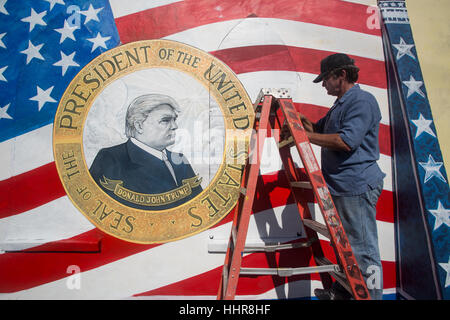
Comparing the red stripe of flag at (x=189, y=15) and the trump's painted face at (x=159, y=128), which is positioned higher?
the red stripe of flag at (x=189, y=15)

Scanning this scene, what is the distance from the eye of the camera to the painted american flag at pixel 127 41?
232cm

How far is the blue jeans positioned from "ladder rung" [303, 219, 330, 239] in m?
0.21

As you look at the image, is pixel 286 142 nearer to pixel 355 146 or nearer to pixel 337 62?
pixel 355 146

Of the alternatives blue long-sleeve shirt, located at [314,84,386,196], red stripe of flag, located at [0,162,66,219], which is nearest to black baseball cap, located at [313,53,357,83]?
blue long-sleeve shirt, located at [314,84,386,196]

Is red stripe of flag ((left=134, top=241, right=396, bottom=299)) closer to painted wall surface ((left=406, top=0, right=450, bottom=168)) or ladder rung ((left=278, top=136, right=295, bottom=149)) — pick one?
ladder rung ((left=278, top=136, right=295, bottom=149))

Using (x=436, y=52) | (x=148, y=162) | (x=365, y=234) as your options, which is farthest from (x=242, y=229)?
(x=436, y=52)

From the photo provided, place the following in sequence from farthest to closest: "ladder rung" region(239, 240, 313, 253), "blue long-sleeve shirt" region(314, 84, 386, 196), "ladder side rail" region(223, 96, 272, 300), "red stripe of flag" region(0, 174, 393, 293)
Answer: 1. "red stripe of flag" region(0, 174, 393, 293)
2. "ladder rung" region(239, 240, 313, 253)
3. "blue long-sleeve shirt" region(314, 84, 386, 196)
4. "ladder side rail" region(223, 96, 272, 300)

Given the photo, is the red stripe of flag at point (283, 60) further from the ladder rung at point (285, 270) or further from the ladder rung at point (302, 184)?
the ladder rung at point (285, 270)

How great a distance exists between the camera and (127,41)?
241 centimetres

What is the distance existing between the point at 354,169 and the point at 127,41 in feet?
7.81

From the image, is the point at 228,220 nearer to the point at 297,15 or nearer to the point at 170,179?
the point at 170,179

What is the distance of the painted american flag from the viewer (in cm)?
232

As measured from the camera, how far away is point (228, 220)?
7.72 ft

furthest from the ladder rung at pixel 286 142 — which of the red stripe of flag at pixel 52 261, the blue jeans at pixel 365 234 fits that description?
the red stripe of flag at pixel 52 261
